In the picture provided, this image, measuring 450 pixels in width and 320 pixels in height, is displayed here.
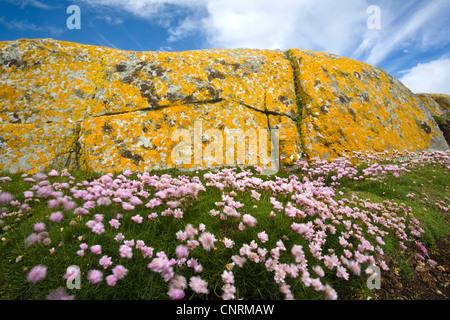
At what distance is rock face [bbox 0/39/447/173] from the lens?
212 inches

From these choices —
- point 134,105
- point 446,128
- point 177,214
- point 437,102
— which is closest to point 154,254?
point 177,214

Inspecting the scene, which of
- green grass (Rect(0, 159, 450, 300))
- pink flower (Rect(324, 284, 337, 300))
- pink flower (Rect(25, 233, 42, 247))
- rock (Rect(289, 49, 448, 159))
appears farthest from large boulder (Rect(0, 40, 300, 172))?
pink flower (Rect(324, 284, 337, 300))

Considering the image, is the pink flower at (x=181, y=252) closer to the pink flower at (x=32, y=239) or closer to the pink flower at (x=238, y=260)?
the pink flower at (x=238, y=260)

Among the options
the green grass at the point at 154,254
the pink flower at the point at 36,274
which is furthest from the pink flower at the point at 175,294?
the pink flower at the point at 36,274

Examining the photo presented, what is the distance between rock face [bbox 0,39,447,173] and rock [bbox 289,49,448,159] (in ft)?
0.15

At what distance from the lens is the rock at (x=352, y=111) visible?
6.80 metres

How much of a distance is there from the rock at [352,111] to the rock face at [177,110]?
46mm

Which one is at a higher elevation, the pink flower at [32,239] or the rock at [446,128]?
the rock at [446,128]

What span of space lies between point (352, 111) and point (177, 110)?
6052 mm

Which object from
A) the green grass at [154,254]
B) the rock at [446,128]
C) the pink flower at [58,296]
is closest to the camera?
the pink flower at [58,296]

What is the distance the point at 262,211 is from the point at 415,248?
9.48 ft

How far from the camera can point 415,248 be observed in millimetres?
3648

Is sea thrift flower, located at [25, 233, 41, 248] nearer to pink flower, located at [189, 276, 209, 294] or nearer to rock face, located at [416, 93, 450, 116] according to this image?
pink flower, located at [189, 276, 209, 294]
